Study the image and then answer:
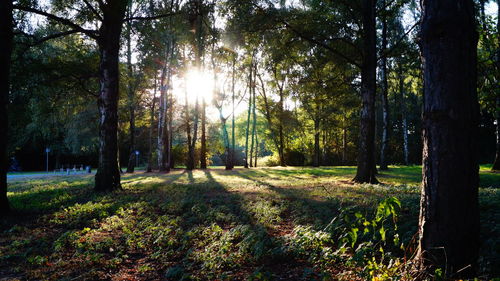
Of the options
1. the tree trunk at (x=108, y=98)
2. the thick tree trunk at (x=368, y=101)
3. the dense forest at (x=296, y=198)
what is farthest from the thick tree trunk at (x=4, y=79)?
the thick tree trunk at (x=368, y=101)

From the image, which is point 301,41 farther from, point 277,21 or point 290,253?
point 290,253

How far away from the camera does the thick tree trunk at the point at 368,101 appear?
12.3 metres

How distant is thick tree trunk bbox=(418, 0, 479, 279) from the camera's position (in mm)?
2783

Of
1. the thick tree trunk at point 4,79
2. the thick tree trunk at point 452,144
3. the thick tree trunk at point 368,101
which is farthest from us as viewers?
the thick tree trunk at point 368,101

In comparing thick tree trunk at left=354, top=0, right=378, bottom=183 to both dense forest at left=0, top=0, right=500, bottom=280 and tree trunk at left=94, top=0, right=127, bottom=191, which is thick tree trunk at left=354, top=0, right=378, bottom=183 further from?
tree trunk at left=94, top=0, right=127, bottom=191

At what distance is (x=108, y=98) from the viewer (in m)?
10.8

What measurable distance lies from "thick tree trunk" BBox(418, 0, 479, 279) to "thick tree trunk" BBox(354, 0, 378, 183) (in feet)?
32.0

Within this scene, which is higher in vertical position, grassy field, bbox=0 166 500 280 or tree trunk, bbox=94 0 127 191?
tree trunk, bbox=94 0 127 191

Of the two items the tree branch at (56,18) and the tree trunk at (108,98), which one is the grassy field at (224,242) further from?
the tree branch at (56,18)

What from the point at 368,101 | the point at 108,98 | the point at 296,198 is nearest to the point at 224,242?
the point at 296,198

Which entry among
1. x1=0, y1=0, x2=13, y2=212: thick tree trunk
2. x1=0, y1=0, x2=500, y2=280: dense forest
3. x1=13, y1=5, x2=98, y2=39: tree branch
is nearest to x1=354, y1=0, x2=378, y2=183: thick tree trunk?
x1=0, y1=0, x2=500, y2=280: dense forest

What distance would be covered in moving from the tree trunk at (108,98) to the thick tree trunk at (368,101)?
10024 mm

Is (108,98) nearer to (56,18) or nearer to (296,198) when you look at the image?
(56,18)

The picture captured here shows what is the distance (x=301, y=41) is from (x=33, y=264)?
1254 centimetres
